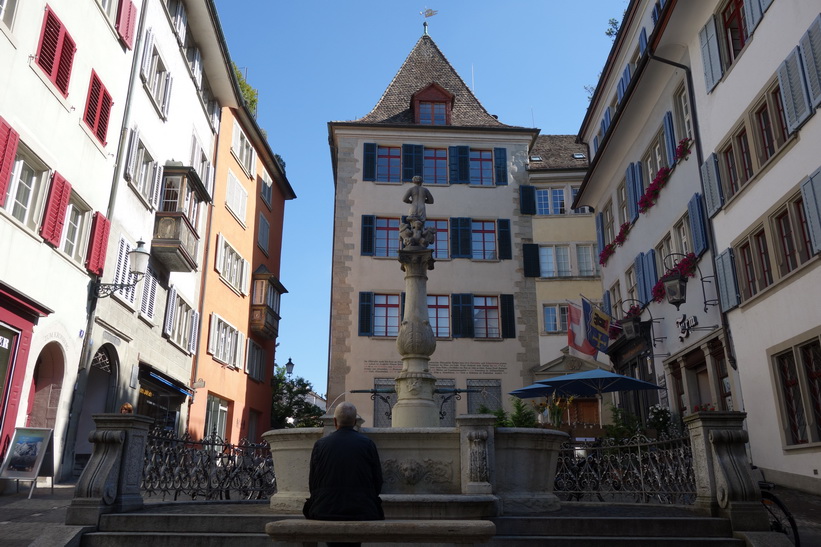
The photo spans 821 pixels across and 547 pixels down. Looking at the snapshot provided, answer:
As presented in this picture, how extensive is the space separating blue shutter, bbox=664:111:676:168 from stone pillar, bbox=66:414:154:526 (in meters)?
15.9

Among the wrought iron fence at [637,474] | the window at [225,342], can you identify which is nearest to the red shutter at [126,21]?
the window at [225,342]

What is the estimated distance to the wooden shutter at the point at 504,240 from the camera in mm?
31609

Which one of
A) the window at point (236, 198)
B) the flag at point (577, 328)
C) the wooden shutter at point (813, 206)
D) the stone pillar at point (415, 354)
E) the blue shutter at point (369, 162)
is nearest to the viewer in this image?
the stone pillar at point (415, 354)

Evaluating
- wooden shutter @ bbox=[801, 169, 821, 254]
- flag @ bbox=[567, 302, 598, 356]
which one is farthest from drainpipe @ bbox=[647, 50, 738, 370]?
flag @ bbox=[567, 302, 598, 356]

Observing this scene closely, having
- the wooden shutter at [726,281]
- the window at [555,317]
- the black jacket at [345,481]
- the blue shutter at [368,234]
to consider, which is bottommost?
the black jacket at [345,481]

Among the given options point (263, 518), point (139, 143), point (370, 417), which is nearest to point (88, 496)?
point (263, 518)

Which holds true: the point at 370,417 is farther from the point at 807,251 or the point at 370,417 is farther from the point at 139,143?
the point at 807,251

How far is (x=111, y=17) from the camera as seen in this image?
18047 millimetres

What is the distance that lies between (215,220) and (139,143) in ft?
21.7

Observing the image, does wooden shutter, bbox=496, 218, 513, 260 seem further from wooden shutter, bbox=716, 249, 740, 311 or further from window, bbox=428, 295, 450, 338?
wooden shutter, bbox=716, 249, 740, 311

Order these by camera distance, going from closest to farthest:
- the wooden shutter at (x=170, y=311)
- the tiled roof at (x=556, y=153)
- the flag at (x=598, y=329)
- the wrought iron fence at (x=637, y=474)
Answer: the wrought iron fence at (x=637, y=474) → the wooden shutter at (x=170, y=311) → the flag at (x=598, y=329) → the tiled roof at (x=556, y=153)

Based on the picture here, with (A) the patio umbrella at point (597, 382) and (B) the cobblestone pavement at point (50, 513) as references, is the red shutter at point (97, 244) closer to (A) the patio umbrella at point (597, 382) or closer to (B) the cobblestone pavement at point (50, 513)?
(B) the cobblestone pavement at point (50, 513)

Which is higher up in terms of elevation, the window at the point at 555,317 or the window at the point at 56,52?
the window at the point at 56,52

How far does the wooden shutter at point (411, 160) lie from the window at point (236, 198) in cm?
724
